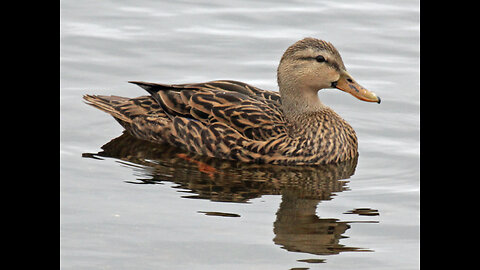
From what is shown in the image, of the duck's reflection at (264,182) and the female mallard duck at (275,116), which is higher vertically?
the female mallard duck at (275,116)

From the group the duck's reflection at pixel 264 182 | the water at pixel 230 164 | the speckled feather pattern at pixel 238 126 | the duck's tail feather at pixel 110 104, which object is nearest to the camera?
the water at pixel 230 164

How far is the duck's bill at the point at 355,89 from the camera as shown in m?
11.8

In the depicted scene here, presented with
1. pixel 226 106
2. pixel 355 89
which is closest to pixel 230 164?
pixel 226 106

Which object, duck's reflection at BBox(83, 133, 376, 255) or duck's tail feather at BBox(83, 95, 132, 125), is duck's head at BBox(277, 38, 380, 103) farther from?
duck's tail feather at BBox(83, 95, 132, 125)

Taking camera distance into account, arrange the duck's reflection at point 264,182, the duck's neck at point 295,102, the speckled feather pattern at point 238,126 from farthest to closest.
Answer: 1. the duck's neck at point 295,102
2. the speckled feather pattern at point 238,126
3. the duck's reflection at point 264,182

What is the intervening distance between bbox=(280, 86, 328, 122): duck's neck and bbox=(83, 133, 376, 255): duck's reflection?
709mm

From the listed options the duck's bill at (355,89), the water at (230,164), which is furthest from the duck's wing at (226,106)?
the duck's bill at (355,89)

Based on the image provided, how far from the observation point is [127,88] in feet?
44.7

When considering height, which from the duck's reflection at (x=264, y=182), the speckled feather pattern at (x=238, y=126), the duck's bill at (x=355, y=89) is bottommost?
the duck's reflection at (x=264, y=182)

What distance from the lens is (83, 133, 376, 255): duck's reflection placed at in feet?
31.5

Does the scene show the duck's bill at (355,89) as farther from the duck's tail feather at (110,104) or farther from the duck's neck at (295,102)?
the duck's tail feather at (110,104)

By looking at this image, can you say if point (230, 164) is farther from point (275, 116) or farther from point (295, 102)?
point (295, 102)

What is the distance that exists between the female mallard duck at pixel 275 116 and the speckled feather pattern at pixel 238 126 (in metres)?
0.01

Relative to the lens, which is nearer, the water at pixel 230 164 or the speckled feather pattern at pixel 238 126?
the water at pixel 230 164
